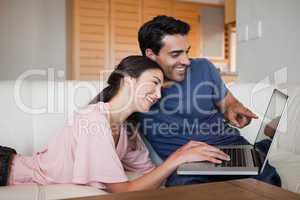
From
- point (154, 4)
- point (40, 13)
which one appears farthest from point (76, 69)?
point (154, 4)

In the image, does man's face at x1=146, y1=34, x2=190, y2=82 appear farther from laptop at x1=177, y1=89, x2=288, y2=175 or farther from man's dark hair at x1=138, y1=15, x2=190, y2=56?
laptop at x1=177, y1=89, x2=288, y2=175

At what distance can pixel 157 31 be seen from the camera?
49.2 inches

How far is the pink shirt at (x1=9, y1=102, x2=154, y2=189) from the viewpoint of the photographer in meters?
1.00

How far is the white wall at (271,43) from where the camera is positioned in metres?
1.70

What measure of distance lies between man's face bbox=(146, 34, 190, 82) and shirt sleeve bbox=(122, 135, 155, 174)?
26cm

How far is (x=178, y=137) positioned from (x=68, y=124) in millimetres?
383

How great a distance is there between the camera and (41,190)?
0.98 m

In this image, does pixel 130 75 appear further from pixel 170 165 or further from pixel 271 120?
pixel 271 120

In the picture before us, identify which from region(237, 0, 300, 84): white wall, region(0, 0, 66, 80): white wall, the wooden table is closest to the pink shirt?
the wooden table

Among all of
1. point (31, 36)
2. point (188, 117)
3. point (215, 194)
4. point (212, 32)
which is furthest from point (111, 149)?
point (212, 32)

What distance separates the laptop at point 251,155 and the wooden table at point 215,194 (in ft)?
1.02

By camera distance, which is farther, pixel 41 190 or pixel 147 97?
pixel 147 97

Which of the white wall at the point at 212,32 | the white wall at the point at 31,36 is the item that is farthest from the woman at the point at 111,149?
the white wall at the point at 212,32

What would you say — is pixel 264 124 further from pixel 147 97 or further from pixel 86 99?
pixel 86 99
